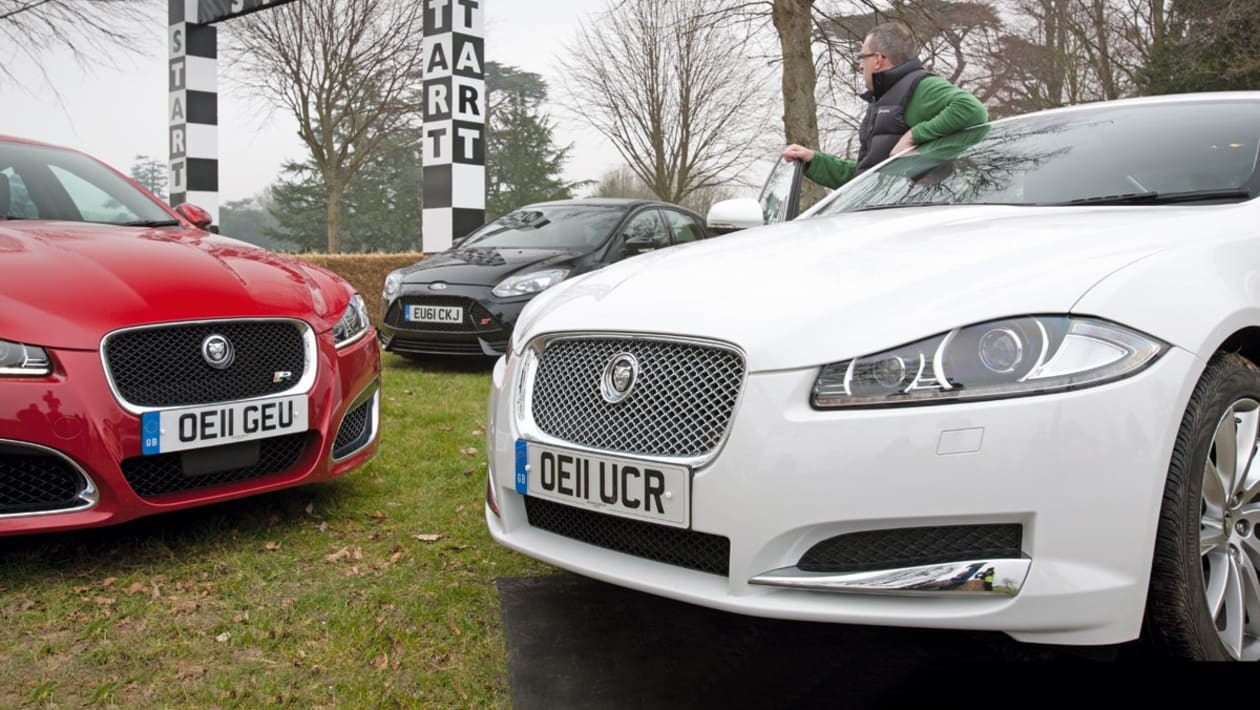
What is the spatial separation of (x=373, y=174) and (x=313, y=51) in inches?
524

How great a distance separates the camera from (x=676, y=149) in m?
25.4

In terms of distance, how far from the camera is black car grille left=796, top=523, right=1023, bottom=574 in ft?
5.91

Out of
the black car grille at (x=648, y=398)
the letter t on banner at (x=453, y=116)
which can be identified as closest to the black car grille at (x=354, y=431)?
the black car grille at (x=648, y=398)

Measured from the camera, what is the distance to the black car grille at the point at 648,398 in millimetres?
1991

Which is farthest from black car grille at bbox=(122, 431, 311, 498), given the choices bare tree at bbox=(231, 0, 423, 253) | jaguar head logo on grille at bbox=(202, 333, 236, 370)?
bare tree at bbox=(231, 0, 423, 253)

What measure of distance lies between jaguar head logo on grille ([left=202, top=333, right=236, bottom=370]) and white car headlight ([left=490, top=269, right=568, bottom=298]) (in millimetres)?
4021

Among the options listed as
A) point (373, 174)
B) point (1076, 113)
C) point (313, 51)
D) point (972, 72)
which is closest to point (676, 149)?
point (972, 72)

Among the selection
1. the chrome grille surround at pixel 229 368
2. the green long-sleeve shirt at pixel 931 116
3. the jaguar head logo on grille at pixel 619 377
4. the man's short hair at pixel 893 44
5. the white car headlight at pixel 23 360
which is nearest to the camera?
the jaguar head logo on grille at pixel 619 377

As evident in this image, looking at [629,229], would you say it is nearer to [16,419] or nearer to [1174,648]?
[16,419]

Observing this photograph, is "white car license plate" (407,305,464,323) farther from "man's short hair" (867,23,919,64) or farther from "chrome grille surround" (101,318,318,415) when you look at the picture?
"chrome grille surround" (101,318,318,415)

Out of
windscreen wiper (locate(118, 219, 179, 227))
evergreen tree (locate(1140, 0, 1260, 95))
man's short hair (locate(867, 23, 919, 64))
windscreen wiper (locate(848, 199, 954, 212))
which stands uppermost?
evergreen tree (locate(1140, 0, 1260, 95))

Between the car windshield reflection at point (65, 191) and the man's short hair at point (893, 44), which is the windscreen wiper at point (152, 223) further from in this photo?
the man's short hair at point (893, 44)

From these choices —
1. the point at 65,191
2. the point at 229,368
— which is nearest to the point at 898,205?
the point at 229,368

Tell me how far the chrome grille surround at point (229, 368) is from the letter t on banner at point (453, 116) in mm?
7942
